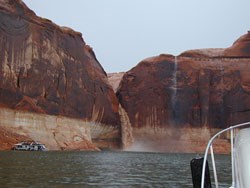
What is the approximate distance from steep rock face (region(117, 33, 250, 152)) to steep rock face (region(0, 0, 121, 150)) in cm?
1627

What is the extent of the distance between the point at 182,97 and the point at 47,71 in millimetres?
50271

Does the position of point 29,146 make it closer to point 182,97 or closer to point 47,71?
point 47,71

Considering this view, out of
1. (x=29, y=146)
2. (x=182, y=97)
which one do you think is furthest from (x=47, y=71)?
(x=182, y=97)

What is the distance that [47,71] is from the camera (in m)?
80.8

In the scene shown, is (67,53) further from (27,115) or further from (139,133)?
(139,133)

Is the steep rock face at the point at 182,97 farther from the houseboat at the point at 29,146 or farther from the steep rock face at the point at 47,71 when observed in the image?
the houseboat at the point at 29,146

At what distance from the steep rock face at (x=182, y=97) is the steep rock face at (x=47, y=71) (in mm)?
16268

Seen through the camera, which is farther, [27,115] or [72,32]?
[72,32]

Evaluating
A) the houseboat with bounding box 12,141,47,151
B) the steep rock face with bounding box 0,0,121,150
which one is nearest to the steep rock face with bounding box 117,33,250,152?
the steep rock face with bounding box 0,0,121,150

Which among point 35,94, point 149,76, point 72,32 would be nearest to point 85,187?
point 35,94

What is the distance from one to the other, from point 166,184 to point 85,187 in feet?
16.0

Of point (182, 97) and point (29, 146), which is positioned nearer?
point (29, 146)

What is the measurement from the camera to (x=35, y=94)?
252ft

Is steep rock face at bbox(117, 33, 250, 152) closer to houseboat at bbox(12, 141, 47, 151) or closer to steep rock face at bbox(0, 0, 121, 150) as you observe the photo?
steep rock face at bbox(0, 0, 121, 150)
